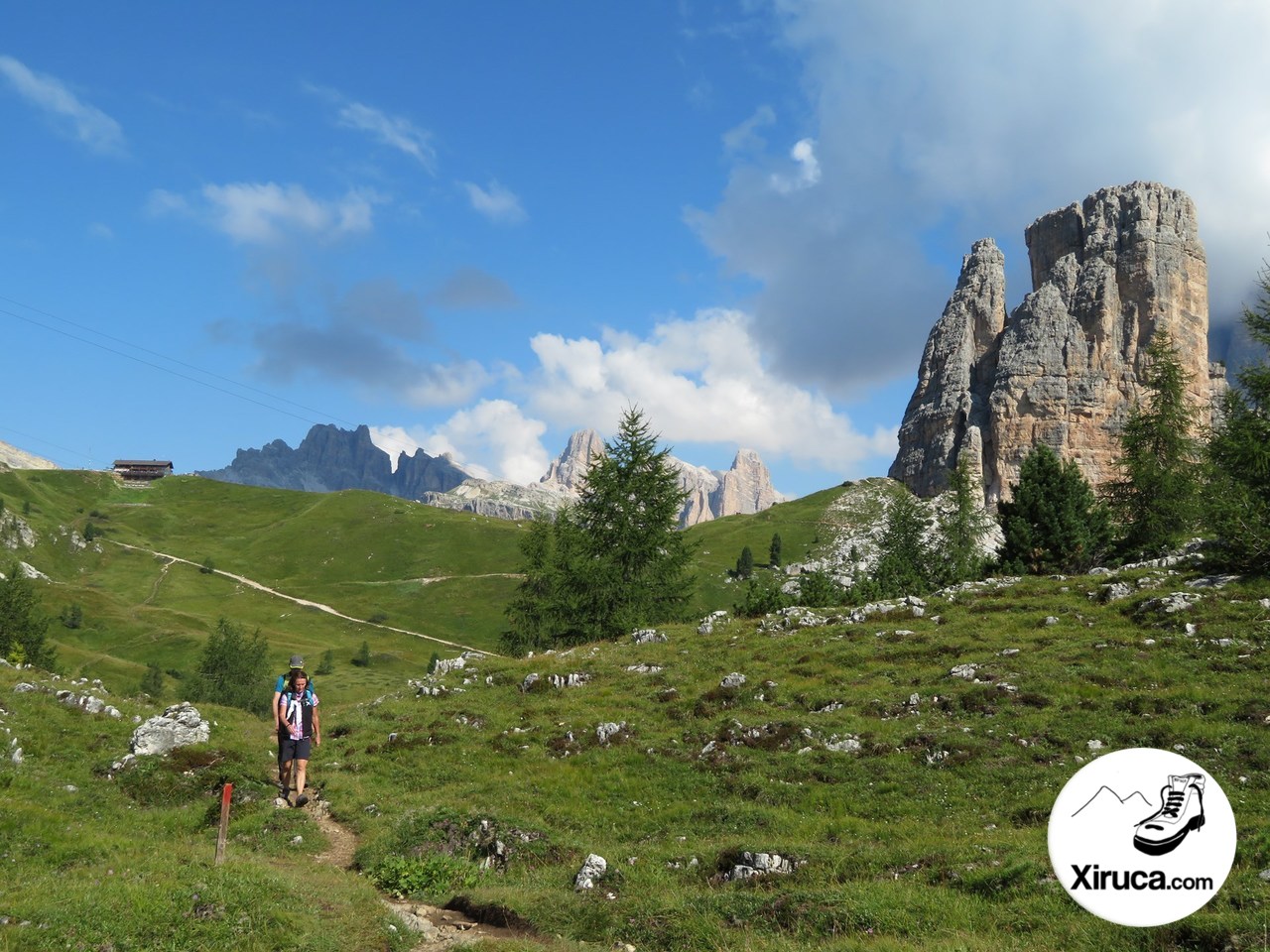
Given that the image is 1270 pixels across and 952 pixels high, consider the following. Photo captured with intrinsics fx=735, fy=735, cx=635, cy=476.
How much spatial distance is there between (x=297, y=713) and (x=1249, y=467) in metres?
36.6

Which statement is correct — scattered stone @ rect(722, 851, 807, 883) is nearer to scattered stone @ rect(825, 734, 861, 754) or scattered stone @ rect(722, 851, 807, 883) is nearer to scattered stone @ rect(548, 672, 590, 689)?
scattered stone @ rect(825, 734, 861, 754)

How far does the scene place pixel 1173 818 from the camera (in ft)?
30.9

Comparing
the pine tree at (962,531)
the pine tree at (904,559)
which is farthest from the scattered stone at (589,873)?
the pine tree at (962,531)

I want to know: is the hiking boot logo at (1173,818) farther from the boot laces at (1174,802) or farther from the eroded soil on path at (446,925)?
the eroded soil on path at (446,925)

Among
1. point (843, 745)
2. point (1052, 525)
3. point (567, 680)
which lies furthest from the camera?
point (1052, 525)

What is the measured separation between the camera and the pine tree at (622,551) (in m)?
50.1

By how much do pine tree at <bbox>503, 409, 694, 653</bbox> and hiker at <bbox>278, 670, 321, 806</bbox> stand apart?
96.4 feet

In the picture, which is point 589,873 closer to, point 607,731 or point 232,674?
point 607,731

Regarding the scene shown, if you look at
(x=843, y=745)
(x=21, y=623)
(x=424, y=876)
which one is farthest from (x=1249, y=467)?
(x=21, y=623)

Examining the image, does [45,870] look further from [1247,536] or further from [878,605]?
[1247,536]

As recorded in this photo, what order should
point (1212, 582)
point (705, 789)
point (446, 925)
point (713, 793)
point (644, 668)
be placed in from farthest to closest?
point (644, 668)
point (1212, 582)
point (705, 789)
point (713, 793)
point (446, 925)

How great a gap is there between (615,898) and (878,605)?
2796 centimetres

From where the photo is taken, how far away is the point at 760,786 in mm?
19750

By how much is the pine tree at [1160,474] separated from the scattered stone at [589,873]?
47.5 m
